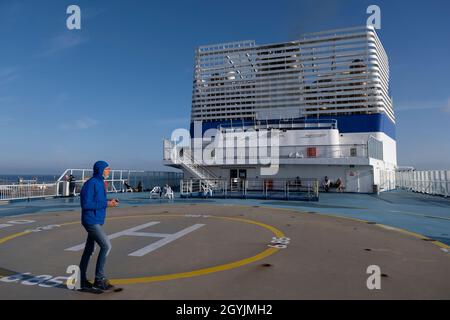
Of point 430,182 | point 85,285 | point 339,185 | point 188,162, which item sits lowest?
point 85,285

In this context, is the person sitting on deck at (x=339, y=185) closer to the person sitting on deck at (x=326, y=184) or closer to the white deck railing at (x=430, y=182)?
the person sitting on deck at (x=326, y=184)

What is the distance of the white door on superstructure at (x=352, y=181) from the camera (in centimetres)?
2305

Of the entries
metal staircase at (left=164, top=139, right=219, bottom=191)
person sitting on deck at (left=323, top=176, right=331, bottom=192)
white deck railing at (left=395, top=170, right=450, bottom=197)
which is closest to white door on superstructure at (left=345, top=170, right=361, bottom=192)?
person sitting on deck at (left=323, top=176, right=331, bottom=192)

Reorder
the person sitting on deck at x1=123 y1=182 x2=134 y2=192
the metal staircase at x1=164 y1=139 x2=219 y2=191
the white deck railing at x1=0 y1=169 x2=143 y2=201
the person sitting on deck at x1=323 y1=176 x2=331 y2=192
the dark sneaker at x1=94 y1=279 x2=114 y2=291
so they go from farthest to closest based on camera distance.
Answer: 1. the person sitting on deck at x1=123 y1=182 x2=134 y2=192
2. the metal staircase at x1=164 y1=139 x2=219 y2=191
3. the person sitting on deck at x1=323 y1=176 x2=331 y2=192
4. the white deck railing at x1=0 y1=169 x2=143 y2=201
5. the dark sneaker at x1=94 y1=279 x2=114 y2=291

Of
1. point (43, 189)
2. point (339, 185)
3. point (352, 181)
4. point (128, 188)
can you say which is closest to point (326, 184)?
point (339, 185)

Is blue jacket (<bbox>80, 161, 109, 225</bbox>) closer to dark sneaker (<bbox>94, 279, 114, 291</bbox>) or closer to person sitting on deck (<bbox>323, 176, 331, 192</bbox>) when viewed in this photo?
dark sneaker (<bbox>94, 279, 114, 291</bbox>)

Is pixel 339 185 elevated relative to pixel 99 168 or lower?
lower

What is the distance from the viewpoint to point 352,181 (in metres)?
23.2

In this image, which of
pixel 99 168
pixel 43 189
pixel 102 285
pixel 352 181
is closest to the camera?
pixel 102 285

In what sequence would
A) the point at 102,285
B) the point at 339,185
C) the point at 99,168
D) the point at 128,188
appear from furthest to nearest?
the point at 128,188, the point at 339,185, the point at 99,168, the point at 102,285

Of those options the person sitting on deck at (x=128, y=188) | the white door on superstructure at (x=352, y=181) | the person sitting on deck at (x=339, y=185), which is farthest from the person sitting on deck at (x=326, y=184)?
the person sitting on deck at (x=128, y=188)

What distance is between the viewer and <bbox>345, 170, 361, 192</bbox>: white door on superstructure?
23.0 meters

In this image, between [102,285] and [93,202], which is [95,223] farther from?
[102,285]
